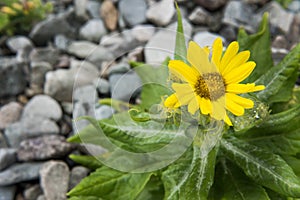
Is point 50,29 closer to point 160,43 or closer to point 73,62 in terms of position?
point 73,62

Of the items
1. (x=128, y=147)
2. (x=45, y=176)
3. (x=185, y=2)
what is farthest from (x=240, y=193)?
(x=185, y=2)

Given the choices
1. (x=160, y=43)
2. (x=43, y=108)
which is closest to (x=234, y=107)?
(x=160, y=43)

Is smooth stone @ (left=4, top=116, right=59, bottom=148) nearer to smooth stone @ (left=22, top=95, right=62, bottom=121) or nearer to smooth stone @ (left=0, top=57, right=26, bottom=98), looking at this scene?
smooth stone @ (left=22, top=95, right=62, bottom=121)

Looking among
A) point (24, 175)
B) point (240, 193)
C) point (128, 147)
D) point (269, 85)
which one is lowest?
point (24, 175)

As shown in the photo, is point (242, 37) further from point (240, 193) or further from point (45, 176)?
point (45, 176)

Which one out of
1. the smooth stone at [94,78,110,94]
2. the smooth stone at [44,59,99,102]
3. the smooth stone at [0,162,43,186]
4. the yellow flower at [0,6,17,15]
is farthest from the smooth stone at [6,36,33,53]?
the smooth stone at [0,162,43,186]

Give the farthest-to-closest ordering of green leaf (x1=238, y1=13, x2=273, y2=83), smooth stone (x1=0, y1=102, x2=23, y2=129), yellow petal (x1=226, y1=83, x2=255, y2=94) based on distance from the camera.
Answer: smooth stone (x1=0, y1=102, x2=23, y2=129) < green leaf (x1=238, y1=13, x2=273, y2=83) < yellow petal (x1=226, y1=83, x2=255, y2=94)

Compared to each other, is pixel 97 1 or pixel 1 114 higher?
A: pixel 97 1
